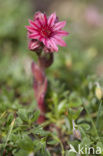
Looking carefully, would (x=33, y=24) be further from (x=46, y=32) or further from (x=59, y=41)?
(x=59, y=41)

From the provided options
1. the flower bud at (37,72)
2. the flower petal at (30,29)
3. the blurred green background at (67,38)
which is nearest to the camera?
the flower petal at (30,29)

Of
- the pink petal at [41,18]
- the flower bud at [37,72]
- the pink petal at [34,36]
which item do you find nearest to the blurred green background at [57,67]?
the flower bud at [37,72]

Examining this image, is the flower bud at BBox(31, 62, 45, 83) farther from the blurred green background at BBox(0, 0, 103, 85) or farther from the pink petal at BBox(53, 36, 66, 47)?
the blurred green background at BBox(0, 0, 103, 85)

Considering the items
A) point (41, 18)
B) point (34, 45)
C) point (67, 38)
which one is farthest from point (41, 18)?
point (67, 38)

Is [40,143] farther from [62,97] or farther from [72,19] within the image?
[72,19]

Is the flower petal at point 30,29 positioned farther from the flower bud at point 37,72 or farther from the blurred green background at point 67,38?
the blurred green background at point 67,38

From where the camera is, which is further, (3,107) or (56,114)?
(56,114)

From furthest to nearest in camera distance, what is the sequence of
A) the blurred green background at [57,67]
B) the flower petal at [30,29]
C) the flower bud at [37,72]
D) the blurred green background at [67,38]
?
the blurred green background at [67,38], the flower bud at [37,72], the blurred green background at [57,67], the flower petal at [30,29]

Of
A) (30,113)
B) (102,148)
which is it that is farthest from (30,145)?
(102,148)
